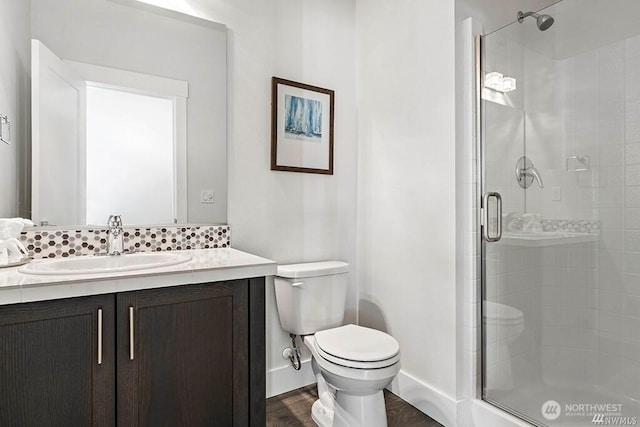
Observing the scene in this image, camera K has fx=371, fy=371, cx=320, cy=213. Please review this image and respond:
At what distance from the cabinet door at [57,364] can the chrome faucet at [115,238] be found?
500 millimetres

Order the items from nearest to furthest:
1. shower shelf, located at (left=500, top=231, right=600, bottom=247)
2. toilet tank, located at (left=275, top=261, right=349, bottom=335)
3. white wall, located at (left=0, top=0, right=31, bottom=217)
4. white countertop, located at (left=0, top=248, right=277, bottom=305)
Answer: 1. white countertop, located at (left=0, top=248, right=277, bottom=305)
2. white wall, located at (left=0, top=0, right=31, bottom=217)
3. shower shelf, located at (left=500, top=231, right=600, bottom=247)
4. toilet tank, located at (left=275, top=261, right=349, bottom=335)

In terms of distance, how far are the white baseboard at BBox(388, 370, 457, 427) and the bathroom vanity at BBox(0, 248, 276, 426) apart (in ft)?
3.00

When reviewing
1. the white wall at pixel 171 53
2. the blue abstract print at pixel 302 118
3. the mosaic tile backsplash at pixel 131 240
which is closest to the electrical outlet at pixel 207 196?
the white wall at pixel 171 53

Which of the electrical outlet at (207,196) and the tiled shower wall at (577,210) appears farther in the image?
the electrical outlet at (207,196)

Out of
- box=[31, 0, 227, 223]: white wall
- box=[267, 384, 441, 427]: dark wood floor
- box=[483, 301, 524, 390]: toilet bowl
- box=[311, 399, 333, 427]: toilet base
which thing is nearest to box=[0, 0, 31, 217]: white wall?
box=[31, 0, 227, 223]: white wall

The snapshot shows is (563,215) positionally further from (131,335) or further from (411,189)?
(131,335)

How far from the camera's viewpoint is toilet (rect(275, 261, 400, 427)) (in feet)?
4.98

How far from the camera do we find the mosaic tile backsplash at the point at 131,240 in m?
1.51

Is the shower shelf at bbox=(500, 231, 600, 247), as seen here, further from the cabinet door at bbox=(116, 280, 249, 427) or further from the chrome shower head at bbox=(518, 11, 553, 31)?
the cabinet door at bbox=(116, 280, 249, 427)

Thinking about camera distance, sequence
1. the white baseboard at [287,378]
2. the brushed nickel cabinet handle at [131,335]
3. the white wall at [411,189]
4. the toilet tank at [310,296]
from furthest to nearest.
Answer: the white baseboard at [287,378] < the toilet tank at [310,296] < the white wall at [411,189] < the brushed nickel cabinet handle at [131,335]

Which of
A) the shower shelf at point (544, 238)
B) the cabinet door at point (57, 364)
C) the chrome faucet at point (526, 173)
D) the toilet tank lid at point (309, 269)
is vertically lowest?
the cabinet door at point (57, 364)

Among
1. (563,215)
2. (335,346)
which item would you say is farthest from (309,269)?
(563,215)

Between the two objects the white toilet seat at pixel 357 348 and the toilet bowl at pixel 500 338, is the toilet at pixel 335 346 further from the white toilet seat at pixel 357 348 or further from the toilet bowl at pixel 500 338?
the toilet bowl at pixel 500 338

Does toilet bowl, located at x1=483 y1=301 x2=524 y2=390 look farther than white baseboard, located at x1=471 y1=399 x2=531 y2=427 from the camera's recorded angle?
Yes
